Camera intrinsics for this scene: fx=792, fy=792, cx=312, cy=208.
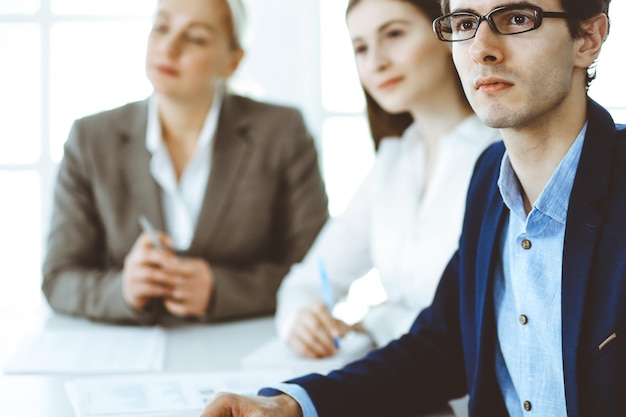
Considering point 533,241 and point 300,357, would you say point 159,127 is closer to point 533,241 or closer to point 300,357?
point 300,357

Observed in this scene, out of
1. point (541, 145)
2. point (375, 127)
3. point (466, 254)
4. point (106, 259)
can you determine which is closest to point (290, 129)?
point (375, 127)

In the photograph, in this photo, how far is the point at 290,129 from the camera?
2301 mm

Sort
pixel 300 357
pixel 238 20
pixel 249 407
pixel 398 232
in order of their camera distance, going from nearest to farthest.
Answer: pixel 249 407 → pixel 300 357 → pixel 398 232 → pixel 238 20

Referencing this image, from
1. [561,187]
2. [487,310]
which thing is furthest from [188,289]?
[561,187]

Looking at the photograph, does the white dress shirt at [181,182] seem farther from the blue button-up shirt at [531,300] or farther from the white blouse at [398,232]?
the blue button-up shirt at [531,300]

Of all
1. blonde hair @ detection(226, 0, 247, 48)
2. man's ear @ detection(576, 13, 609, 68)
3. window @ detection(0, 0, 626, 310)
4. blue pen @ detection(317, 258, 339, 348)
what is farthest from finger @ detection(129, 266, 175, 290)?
window @ detection(0, 0, 626, 310)

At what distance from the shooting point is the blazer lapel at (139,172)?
2129mm

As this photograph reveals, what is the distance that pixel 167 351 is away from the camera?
5.56 ft

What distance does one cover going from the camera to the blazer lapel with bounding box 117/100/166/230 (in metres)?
2.13

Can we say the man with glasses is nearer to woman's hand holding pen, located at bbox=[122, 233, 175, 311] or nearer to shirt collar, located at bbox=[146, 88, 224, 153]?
woman's hand holding pen, located at bbox=[122, 233, 175, 311]

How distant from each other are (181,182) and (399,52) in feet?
2.50

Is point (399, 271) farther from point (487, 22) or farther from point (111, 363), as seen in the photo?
point (487, 22)

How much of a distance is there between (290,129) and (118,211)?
0.54 metres

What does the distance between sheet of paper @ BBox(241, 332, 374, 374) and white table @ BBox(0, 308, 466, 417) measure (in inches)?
1.4
